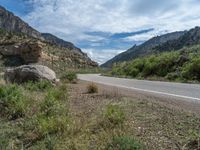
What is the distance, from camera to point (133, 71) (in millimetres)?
38375

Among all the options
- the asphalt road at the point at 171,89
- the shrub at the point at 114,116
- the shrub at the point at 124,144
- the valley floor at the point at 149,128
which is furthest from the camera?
the asphalt road at the point at 171,89

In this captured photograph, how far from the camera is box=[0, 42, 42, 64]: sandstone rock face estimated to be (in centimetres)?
6850

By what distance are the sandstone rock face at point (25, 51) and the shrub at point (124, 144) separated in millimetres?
62108

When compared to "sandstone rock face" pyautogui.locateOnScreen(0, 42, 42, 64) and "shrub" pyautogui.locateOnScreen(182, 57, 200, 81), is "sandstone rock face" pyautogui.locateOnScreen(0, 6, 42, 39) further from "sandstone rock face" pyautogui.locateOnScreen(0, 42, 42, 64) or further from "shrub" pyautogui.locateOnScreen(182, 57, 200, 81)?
"shrub" pyautogui.locateOnScreen(182, 57, 200, 81)

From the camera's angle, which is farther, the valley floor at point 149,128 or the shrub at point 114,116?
the shrub at point 114,116

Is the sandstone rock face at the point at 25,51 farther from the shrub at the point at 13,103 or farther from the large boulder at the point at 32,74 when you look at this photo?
the shrub at the point at 13,103

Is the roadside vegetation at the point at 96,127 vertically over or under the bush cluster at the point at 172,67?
under

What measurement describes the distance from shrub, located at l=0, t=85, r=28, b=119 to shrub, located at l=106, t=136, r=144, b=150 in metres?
4.78

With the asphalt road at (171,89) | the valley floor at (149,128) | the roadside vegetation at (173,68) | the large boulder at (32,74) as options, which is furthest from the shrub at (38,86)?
the roadside vegetation at (173,68)

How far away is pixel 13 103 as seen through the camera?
1134 centimetres

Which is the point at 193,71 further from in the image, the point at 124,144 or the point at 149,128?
the point at 124,144

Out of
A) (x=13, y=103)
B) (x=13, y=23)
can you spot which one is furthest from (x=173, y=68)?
(x=13, y=23)

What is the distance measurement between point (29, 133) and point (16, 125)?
120cm

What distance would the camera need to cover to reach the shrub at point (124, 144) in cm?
628
